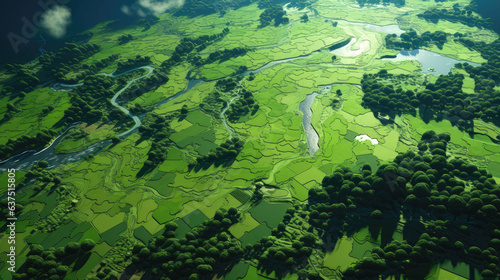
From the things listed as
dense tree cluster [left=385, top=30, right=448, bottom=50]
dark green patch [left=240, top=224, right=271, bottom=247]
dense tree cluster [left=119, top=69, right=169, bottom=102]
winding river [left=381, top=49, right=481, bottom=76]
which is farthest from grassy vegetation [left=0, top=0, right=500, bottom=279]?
winding river [left=381, top=49, right=481, bottom=76]

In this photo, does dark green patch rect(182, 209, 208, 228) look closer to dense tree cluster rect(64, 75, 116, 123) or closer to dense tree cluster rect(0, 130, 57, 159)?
dense tree cluster rect(64, 75, 116, 123)

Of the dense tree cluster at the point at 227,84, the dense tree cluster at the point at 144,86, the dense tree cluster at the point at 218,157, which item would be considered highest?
the dense tree cluster at the point at 144,86

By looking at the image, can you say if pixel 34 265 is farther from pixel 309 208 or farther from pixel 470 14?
pixel 470 14

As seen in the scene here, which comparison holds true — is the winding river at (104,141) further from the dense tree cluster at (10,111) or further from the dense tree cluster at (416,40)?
the dense tree cluster at (10,111)

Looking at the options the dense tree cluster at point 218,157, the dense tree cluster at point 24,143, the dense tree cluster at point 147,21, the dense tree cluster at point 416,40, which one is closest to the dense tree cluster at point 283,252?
the dense tree cluster at point 218,157

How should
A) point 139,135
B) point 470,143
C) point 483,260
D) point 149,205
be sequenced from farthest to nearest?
point 139,135
point 470,143
point 149,205
point 483,260

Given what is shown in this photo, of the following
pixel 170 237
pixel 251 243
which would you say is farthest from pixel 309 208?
pixel 170 237
